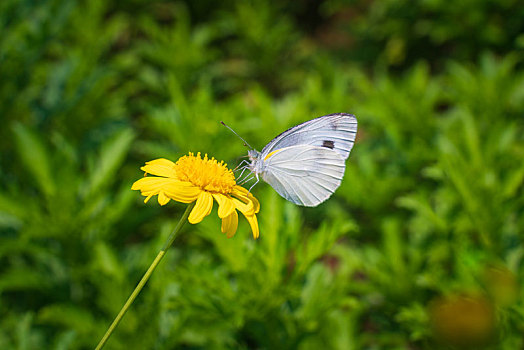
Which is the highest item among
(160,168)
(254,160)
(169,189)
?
(254,160)

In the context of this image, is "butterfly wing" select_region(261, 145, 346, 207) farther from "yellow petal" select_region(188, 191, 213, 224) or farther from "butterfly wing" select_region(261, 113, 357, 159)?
"yellow petal" select_region(188, 191, 213, 224)

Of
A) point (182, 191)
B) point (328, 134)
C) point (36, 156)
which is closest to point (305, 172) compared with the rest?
point (328, 134)

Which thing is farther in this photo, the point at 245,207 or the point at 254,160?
the point at 254,160

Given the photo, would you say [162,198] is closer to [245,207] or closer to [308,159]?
[245,207]

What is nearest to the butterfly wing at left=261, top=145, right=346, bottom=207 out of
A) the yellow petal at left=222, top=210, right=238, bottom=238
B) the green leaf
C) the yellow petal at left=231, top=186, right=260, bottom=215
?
the yellow petal at left=231, top=186, right=260, bottom=215

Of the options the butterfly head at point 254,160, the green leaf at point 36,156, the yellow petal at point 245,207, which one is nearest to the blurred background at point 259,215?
the green leaf at point 36,156

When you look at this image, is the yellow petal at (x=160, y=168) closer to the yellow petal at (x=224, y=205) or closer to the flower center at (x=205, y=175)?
the flower center at (x=205, y=175)
